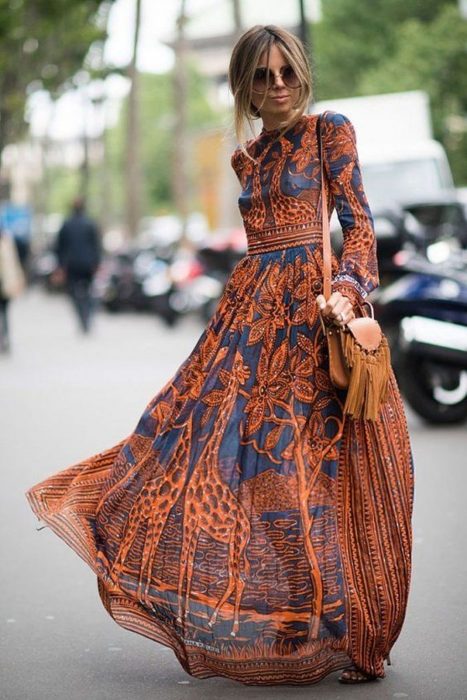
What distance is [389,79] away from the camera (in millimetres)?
45906

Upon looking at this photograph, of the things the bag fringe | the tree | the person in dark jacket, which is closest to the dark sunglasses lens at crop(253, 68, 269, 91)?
the bag fringe

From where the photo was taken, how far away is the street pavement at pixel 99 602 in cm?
467

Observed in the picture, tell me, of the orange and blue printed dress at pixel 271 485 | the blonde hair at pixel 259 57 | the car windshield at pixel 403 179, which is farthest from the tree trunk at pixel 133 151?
the orange and blue printed dress at pixel 271 485

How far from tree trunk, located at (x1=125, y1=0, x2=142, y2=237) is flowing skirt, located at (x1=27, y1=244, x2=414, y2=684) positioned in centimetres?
3808

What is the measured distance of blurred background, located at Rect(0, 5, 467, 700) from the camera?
5.20 metres

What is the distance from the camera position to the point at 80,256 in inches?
893

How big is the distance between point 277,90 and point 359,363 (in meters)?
0.88

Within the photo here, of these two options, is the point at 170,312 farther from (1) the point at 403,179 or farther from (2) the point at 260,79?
(2) the point at 260,79

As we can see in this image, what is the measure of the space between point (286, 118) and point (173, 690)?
5.80 feet

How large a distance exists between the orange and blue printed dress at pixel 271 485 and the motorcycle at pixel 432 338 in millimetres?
6125

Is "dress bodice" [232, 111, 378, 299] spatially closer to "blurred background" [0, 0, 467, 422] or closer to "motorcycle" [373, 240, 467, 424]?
"blurred background" [0, 0, 467, 422]

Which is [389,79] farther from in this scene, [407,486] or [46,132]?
[407,486]

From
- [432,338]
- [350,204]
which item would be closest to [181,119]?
[432,338]

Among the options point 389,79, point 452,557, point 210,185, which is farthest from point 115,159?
point 452,557
